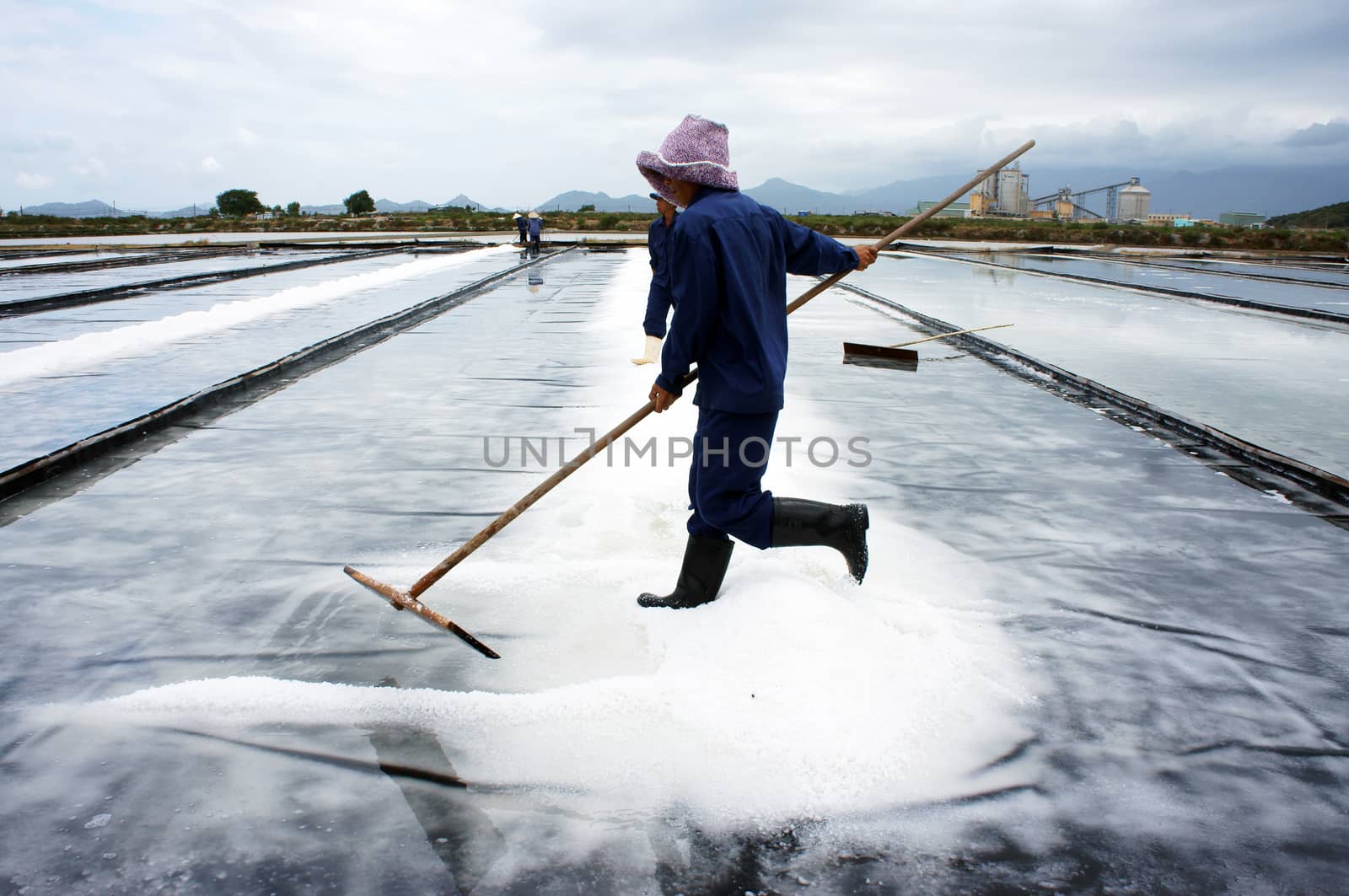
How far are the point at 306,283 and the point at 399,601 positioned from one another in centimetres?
1152

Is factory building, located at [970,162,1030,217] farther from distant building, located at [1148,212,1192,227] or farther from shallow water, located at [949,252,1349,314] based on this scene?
shallow water, located at [949,252,1349,314]

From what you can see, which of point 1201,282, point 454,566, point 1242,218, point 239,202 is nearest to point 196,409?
point 454,566

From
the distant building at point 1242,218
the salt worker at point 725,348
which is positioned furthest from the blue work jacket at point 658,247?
the distant building at point 1242,218

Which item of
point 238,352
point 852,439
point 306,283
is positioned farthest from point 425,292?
point 852,439

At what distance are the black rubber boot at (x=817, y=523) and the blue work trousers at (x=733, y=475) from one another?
4 centimetres

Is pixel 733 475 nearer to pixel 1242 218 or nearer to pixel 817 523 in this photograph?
pixel 817 523

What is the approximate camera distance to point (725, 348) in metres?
2.24

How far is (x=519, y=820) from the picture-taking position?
1615mm

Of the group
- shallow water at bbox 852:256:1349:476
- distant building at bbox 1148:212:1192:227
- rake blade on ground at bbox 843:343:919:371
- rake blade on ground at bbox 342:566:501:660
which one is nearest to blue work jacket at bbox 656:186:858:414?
rake blade on ground at bbox 342:566:501:660

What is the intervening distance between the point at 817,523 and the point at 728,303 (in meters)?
0.67

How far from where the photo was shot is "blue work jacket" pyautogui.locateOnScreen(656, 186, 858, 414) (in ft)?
6.99

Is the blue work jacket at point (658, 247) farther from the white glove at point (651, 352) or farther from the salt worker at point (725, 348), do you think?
the salt worker at point (725, 348)

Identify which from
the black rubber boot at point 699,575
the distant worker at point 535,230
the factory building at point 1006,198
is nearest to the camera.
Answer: the black rubber boot at point 699,575

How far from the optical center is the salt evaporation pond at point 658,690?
1.54m
